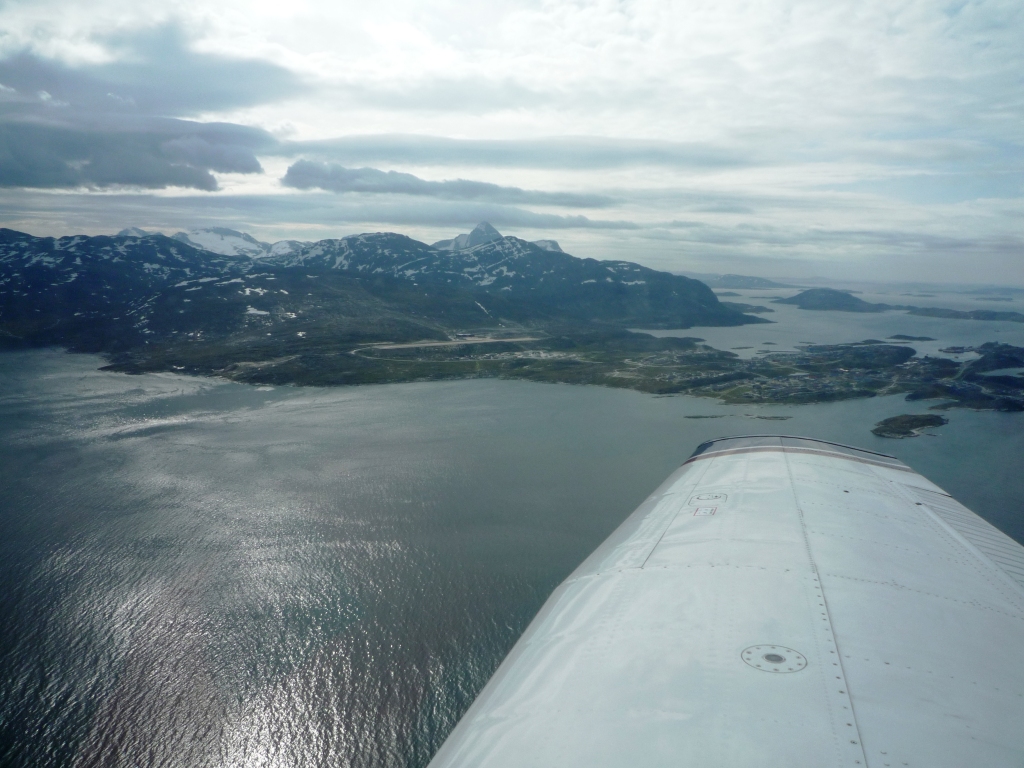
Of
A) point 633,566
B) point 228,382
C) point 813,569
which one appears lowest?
point 228,382

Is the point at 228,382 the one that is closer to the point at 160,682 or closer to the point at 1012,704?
the point at 160,682

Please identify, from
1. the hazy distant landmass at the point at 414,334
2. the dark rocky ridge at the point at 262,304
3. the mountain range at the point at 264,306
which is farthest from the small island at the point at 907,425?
the dark rocky ridge at the point at 262,304

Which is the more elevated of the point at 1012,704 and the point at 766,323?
the point at 1012,704

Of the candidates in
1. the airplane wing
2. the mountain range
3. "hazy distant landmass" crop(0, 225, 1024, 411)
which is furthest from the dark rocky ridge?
the airplane wing

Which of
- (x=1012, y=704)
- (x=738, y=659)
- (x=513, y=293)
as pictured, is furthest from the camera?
(x=513, y=293)

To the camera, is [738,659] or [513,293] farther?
[513,293]

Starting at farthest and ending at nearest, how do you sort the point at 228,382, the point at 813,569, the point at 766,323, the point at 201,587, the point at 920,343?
the point at 766,323, the point at 920,343, the point at 228,382, the point at 201,587, the point at 813,569

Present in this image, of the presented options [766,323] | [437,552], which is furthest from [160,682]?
[766,323]

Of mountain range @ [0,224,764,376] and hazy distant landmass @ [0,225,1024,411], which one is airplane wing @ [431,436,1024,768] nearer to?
hazy distant landmass @ [0,225,1024,411]
